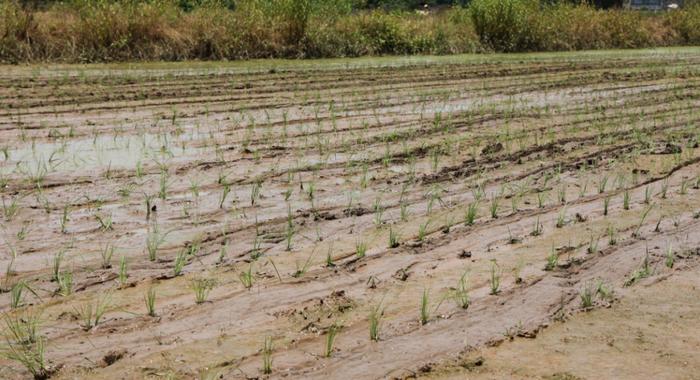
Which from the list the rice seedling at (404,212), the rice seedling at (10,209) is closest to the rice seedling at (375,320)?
the rice seedling at (404,212)

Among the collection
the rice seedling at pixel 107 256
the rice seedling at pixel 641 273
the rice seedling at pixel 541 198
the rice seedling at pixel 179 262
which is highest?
the rice seedling at pixel 107 256

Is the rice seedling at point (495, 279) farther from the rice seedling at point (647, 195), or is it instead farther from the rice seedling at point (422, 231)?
the rice seedling at point (647, 195)

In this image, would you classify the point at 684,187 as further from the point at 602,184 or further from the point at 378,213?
the point at 378,213

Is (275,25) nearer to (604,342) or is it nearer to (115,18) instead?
(115,18)

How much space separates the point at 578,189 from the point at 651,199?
1.81ft

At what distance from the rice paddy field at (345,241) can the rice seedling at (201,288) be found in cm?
3

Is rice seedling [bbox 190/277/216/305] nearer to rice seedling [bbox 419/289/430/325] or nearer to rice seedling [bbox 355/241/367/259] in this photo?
rice seedling [bbox 355/241/367/259]

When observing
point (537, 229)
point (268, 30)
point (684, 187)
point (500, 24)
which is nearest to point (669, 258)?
point (537, 229)

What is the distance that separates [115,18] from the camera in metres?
17.7

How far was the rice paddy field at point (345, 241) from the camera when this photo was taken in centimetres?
A: 389

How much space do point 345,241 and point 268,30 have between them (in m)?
14.3

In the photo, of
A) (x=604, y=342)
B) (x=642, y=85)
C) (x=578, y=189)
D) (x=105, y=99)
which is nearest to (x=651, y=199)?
(x=578, y=189)

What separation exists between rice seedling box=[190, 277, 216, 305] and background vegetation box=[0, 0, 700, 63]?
12.8 m

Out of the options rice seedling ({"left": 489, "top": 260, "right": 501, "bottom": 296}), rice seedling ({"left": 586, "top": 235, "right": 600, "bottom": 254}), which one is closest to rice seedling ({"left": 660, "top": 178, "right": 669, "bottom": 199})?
rice seedling ({"left": 586, "top": 235, "right": 600, "bottom": 254})
